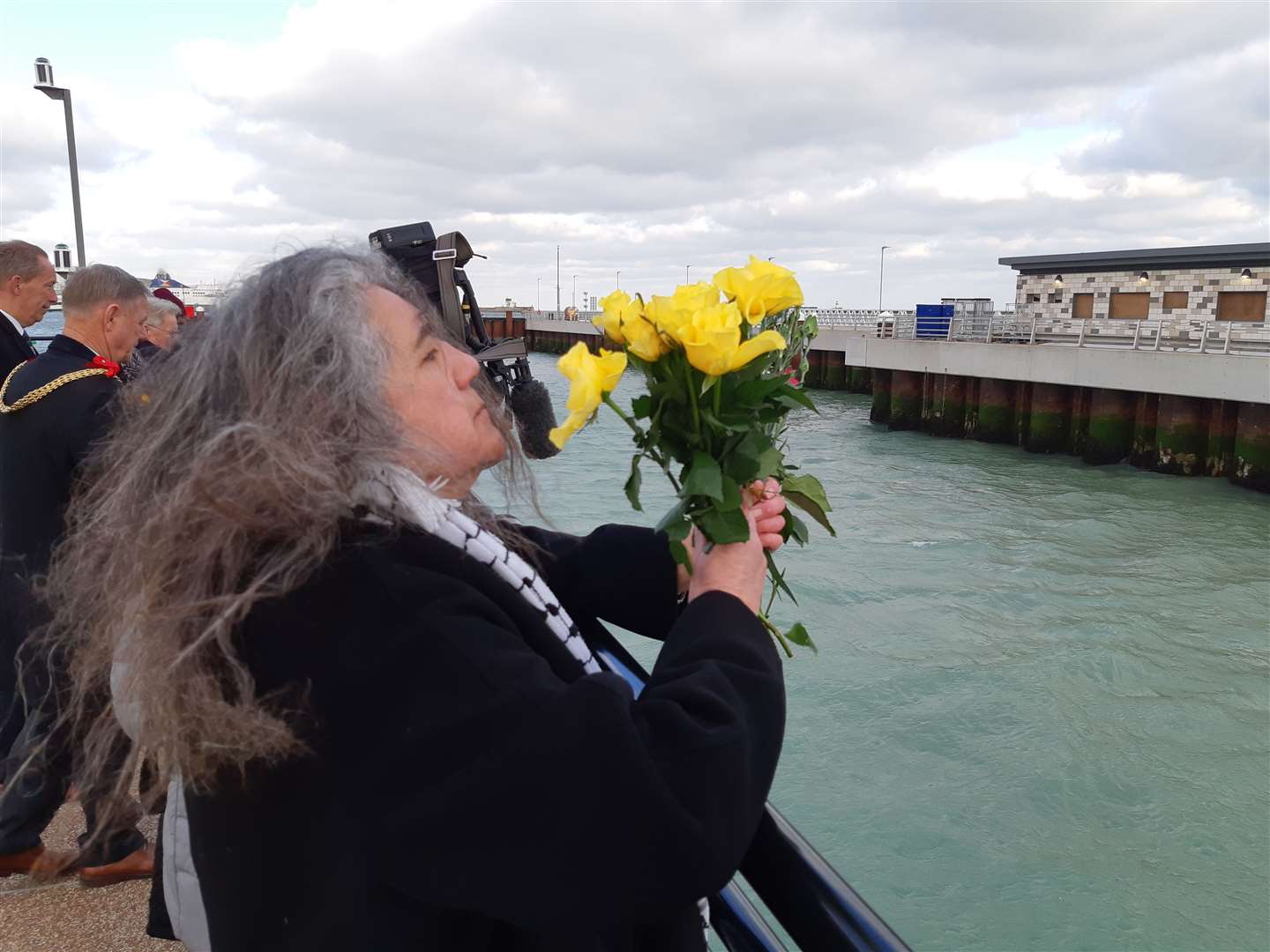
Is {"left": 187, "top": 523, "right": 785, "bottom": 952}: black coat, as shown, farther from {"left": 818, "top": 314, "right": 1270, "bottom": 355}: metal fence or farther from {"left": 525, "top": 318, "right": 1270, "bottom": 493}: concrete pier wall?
{"left": 818, "top": 314, "right": 1270, "bottom": 355}: metal fence

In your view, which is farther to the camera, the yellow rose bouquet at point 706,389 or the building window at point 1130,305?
the building window at point 1130,305

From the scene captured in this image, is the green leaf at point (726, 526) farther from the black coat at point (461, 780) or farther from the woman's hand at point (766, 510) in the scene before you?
the black coat at point (461, 780)

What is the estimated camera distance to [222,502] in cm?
114

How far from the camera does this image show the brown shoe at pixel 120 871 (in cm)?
298

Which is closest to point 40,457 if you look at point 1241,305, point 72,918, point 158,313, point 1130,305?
point 72,918

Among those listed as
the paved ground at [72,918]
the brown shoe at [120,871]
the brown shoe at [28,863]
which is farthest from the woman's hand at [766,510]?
the brown shoe at [28,863]

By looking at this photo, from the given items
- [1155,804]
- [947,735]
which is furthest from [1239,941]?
[947,735]

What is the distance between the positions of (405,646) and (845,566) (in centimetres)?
1129

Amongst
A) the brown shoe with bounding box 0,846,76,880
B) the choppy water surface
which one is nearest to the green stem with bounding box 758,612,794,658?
the choppy water surface

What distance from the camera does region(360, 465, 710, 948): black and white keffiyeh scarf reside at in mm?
1228

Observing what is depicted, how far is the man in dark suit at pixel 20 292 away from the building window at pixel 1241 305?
111 ft

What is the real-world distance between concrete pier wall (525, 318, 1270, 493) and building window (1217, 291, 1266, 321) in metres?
11.4

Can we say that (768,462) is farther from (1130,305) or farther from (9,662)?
(1130,305)

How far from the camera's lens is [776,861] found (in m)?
1.21
